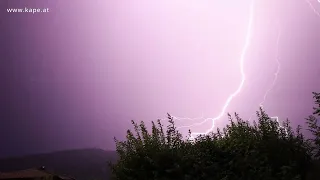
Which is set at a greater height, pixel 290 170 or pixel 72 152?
pixel 72 152

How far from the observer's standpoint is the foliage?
7.04 m

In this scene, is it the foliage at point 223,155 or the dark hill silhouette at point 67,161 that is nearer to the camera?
the foliage at point 223,155

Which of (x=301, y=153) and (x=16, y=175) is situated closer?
(x=301, y=153)

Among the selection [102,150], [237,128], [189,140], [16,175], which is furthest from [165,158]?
[102,150]

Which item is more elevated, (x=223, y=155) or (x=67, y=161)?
(x=67, y=161)

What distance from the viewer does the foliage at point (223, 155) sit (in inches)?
277

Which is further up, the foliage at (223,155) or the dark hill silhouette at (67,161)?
the dark hill silhouette at (67,161)

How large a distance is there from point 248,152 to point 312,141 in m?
1.47

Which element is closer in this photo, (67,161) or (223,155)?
(223,155)

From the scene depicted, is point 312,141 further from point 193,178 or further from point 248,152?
point 193,178

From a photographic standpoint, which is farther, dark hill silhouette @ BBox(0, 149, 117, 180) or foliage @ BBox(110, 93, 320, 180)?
dark hill silhouette @ BBox(0, 149, 117, 180)

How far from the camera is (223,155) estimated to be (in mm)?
7711

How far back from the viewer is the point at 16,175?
72.7 ft

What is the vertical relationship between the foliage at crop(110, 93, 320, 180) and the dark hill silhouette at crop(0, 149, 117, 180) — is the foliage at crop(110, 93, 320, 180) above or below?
below
